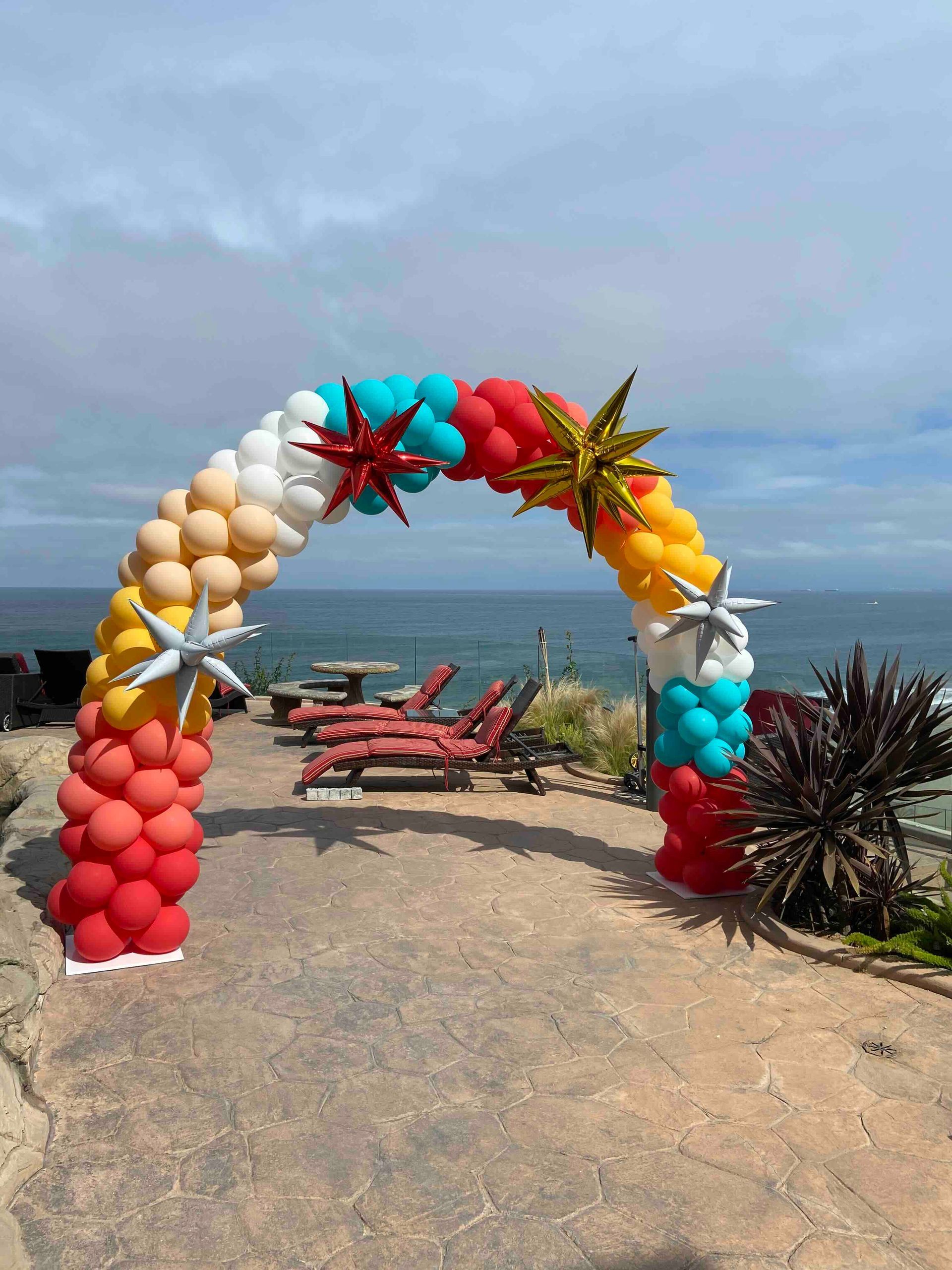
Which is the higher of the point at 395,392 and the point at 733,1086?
the point at 395,392

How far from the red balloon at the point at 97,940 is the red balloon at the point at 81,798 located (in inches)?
22.4

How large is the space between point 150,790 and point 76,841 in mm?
529

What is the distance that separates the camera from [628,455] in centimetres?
571

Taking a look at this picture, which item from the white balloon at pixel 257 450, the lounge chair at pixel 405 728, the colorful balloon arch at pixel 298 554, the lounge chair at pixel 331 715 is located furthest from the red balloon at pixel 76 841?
the lounge chair at pixel 331 715

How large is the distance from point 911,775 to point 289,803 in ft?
18.6

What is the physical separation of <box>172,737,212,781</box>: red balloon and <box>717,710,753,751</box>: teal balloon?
3482 millimetres

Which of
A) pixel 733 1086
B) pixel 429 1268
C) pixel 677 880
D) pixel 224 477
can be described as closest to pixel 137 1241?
pixel 429 1268

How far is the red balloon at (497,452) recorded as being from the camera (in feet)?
18.8

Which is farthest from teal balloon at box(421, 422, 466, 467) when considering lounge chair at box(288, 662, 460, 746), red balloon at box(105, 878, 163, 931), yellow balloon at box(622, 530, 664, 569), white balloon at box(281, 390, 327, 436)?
lounge chair at box(288, 662, 460, 746)

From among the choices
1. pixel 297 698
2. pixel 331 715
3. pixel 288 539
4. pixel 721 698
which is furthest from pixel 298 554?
pixel 297 698

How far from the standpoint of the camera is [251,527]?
16.0ft

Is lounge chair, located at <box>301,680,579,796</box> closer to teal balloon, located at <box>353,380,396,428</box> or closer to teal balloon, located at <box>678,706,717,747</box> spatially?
teal balloon, located at <box>678,706,717,747</box>

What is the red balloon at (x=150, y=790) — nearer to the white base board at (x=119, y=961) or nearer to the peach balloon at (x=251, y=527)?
the white base board at (x=119, y=961)

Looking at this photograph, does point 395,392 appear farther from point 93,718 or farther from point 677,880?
point 677,880
